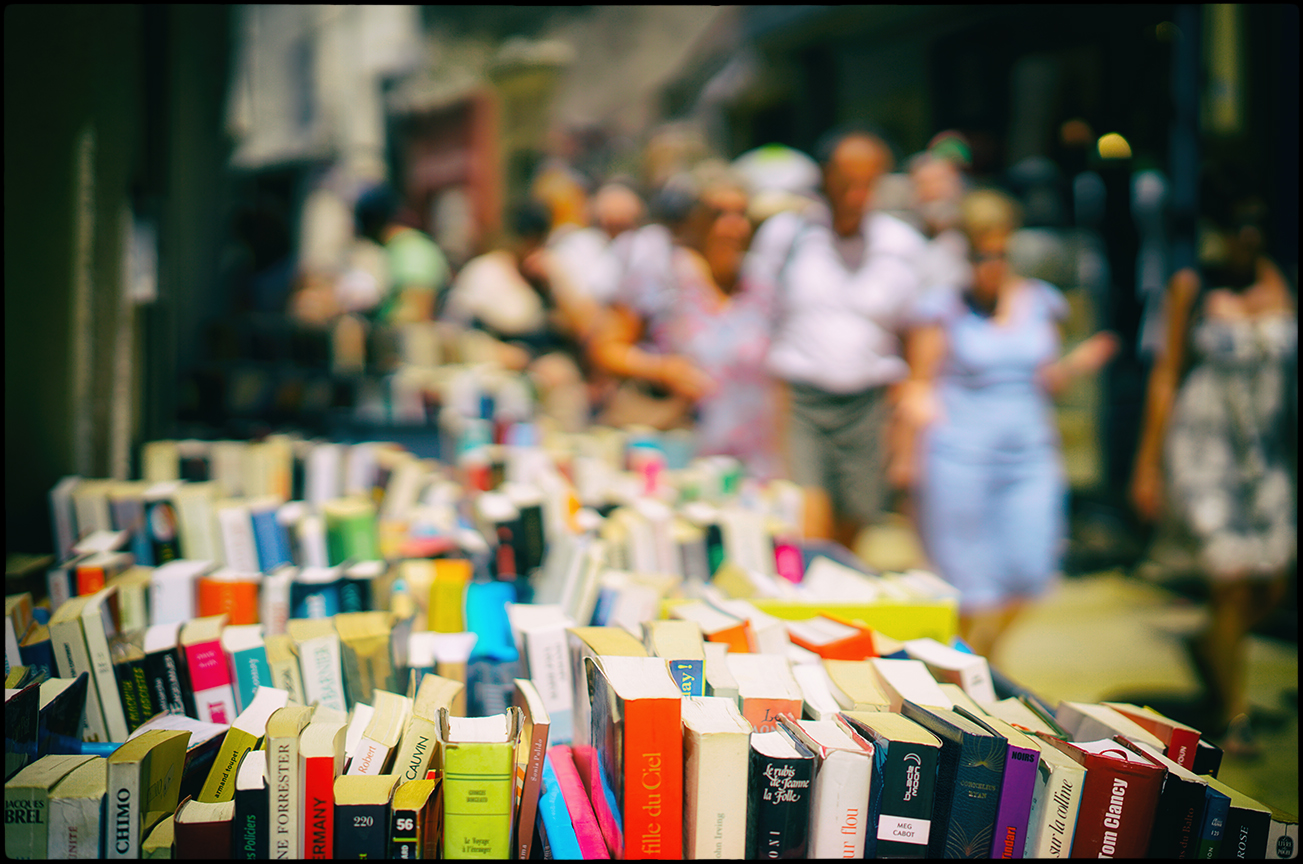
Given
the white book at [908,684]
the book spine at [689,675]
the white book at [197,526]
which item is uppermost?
the white book at [197,526]

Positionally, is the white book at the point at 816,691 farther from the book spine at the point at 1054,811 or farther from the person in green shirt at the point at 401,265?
the person in green shirt at the point at 401,265

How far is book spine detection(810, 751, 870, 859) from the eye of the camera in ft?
2.83

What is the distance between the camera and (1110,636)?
12.2 ft

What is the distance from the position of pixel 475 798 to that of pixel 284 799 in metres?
0.20

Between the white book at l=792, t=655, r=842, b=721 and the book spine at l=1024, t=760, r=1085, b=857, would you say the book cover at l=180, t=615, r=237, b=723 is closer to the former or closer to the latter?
the white book at l=792, t=655, r=842, b=721

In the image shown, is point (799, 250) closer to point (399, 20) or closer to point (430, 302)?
point (430, 302)

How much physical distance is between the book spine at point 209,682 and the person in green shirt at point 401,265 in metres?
3.04

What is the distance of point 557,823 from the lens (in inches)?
35.8

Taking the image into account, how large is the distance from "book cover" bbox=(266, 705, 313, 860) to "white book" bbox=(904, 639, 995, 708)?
0.85 m

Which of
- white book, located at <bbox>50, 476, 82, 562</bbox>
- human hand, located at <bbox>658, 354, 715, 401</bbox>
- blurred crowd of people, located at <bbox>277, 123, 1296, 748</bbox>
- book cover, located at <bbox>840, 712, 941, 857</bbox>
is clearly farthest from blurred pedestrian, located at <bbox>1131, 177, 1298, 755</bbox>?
white book, located at <bbox>50, 476, 82, 562</bbox>

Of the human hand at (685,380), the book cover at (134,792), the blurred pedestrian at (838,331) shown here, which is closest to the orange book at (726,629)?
the book cover at (134,792)

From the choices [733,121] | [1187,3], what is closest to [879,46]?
[733,121]

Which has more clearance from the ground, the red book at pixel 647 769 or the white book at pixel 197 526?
the white book at pixel 197 526

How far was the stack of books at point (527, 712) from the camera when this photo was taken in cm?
85
